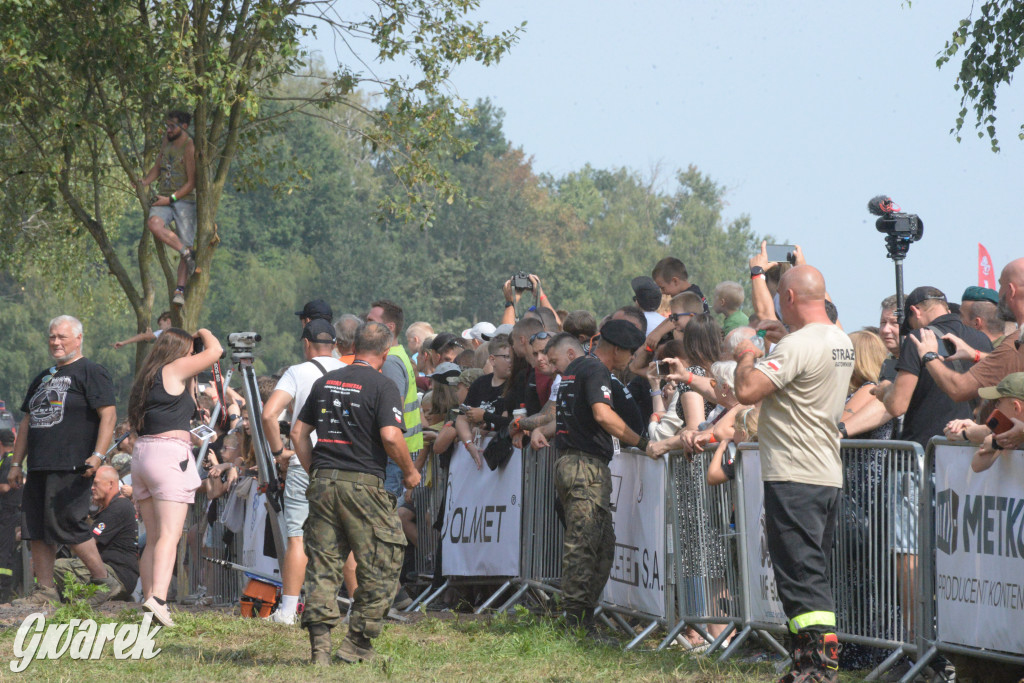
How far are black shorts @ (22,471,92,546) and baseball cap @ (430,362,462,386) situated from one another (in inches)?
116

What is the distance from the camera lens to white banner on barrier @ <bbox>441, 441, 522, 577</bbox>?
967 centimetres

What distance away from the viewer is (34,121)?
16.8 meters

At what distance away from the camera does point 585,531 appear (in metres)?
7.98

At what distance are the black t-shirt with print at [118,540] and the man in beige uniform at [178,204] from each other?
382 cm

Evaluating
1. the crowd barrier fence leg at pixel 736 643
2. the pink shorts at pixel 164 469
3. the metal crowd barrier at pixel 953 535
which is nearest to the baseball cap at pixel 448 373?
the pink shorts at pixel 164 469

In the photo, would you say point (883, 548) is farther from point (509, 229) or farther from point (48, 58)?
point (509, 229)

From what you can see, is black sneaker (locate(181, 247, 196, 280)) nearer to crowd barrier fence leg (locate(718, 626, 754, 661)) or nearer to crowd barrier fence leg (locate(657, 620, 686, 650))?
crowd barrier fence leg (locate(657, 620, 686, 650))

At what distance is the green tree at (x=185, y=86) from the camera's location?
48.6 feet

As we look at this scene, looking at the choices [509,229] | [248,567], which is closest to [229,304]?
[509,229]

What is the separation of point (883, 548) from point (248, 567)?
639cm

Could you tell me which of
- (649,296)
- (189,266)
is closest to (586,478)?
(649,296)

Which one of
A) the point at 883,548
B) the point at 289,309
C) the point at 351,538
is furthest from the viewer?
the point at 289,309

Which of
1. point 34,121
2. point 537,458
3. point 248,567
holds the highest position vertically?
point 34,121

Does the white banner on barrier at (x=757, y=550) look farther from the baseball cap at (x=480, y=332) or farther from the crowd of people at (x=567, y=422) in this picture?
the baseball cap at (x=480, y=332)
